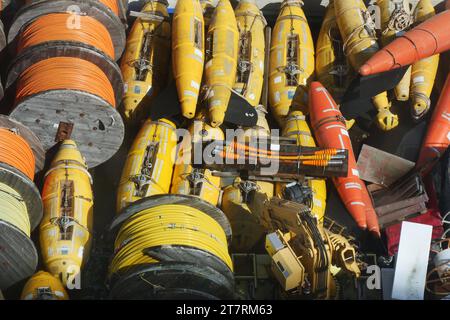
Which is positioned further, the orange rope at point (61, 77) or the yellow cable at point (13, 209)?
the orange rope at point (61, 77)

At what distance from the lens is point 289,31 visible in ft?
95.8

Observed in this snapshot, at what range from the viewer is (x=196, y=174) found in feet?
84.2

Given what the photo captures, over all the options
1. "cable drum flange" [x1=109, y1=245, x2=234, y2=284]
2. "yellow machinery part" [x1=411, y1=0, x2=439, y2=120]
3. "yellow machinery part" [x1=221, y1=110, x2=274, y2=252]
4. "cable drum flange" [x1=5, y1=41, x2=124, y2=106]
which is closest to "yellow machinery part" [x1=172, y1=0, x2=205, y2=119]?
"cable drum flange" [x1=5, y1=41, x2=124, y2=106]

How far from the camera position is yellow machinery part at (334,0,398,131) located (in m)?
27.6

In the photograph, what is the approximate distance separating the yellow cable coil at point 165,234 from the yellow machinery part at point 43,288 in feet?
3.78

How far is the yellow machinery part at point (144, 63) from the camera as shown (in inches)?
1088

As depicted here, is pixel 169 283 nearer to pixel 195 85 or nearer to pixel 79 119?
pixel 79 119

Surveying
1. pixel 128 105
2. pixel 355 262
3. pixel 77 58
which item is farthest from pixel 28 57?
pixel 355 262

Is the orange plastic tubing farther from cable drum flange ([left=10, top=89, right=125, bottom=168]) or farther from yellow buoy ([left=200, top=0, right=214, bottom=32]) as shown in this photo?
yellow buoy ([left=200, top=0, right=214, bottom=32])

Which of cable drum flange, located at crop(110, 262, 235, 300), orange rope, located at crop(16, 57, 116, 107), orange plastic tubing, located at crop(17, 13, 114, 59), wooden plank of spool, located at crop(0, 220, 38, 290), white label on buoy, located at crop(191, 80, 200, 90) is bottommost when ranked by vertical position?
cable drum flange, located at crop(110, 262, 235, 300)

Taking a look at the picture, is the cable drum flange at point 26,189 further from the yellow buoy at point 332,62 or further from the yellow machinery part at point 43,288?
the yellow buoy at point 332,62

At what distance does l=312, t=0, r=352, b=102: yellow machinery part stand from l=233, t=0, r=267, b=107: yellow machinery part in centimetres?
146

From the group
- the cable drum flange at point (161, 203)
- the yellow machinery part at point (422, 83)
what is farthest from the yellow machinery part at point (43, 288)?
the yellow machinery part at point (422, 83)

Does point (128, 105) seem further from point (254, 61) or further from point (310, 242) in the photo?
point (310, 242)
